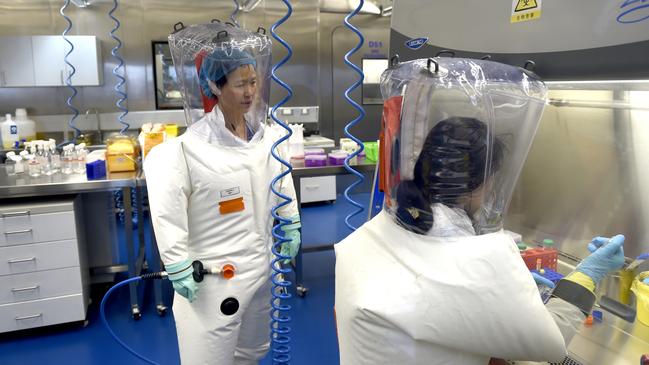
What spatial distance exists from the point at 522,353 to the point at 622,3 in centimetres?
77

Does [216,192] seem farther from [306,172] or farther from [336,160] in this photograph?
[336,160]

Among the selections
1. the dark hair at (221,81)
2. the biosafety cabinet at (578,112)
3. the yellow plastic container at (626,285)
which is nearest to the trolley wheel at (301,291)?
the biosafety cabinet at (578,112)

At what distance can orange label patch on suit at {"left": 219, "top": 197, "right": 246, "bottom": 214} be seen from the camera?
5.71 ft

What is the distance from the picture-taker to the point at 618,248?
46.7 inches

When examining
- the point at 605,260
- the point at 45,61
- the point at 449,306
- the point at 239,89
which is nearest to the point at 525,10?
the point at 605,260

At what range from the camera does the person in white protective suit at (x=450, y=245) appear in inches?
36.1

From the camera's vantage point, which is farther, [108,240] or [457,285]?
[108,240]

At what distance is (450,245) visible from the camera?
0.96 meters

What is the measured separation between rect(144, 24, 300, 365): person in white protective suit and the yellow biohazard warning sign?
926mm

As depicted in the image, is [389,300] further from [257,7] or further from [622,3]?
[257,7]

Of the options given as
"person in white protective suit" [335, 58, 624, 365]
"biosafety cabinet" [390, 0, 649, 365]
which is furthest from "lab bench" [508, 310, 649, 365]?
"person in white protective suit" [335, 58, 624, 365]

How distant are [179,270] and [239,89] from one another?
0.69 m

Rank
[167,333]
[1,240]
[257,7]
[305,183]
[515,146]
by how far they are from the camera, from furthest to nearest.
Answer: [257,7] < [305,183] < [167,333] < [1,240] < [515,146]

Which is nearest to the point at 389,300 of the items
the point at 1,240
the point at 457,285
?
the point at 457,285
